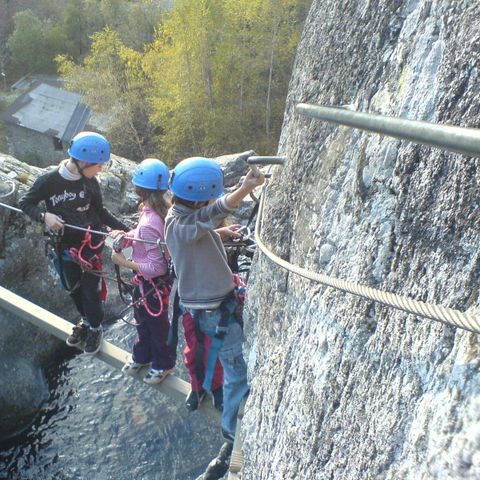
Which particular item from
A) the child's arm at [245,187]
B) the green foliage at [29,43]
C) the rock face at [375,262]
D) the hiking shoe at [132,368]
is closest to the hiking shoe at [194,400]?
the hiking shoe at [132,368]

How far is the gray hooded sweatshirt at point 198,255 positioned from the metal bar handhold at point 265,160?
0.31 metres

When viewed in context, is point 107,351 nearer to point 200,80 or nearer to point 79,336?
point 79,336

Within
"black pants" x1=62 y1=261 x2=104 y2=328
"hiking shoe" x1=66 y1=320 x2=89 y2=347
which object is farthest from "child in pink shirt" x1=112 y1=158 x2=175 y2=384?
"hiking shoe" x1=66 y1=320 x2=89 y2=347

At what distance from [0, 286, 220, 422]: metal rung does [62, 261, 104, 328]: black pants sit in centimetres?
38

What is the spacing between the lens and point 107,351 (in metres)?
4.54

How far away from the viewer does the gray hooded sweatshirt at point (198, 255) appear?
265 cm

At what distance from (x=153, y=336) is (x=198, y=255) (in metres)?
1.31

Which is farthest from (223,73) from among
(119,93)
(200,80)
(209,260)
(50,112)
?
(209,260)

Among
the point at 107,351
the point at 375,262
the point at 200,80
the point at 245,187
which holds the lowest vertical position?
the point at 200,80

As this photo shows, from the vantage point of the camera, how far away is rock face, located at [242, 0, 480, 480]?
1.25 meters

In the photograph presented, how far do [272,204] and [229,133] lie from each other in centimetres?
2112

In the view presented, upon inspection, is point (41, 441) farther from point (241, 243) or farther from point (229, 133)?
point (229, 133)

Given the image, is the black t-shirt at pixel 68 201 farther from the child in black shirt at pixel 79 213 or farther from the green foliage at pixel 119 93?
the green foliage at pixel 119 93

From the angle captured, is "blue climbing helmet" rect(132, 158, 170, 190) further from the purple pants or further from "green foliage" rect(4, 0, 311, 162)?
"green foliage" rect(4, 0, 311, 162)
